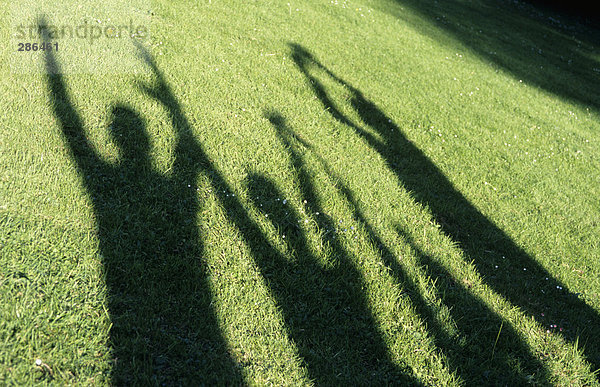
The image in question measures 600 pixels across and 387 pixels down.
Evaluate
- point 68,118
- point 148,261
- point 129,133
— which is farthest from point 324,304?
point 68,118

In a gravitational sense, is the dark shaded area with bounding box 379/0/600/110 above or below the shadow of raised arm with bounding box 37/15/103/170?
above

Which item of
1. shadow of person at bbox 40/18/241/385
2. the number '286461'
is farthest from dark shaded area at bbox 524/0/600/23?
shadow of person at bbox 40/18/241/385

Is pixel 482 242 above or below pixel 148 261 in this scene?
above

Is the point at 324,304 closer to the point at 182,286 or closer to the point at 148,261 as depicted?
the point at 182,286

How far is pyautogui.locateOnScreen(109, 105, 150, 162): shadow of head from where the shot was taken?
4.00 m

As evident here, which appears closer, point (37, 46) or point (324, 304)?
point (324, 304)

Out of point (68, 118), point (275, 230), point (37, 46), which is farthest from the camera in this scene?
point (37, 46)

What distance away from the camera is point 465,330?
3199mm

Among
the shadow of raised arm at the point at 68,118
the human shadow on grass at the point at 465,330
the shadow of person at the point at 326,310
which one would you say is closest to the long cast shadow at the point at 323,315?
the shadow of person at the point at 326,310

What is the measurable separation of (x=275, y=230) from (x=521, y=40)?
12.6 meters

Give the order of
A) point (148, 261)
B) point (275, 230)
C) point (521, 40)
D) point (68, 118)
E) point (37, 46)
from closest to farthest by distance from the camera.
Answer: point (148, 261), point (275, 230), point (68, 118), point (37, 46), point (521, 40)

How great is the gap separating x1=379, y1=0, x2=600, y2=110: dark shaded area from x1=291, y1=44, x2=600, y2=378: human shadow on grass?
6035mm

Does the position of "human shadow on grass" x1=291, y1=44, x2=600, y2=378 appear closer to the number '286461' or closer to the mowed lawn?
the mowed lawn

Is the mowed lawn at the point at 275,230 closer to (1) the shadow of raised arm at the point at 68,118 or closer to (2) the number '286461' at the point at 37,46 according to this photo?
(1) the shadow of raised arm at the point at 68,118
